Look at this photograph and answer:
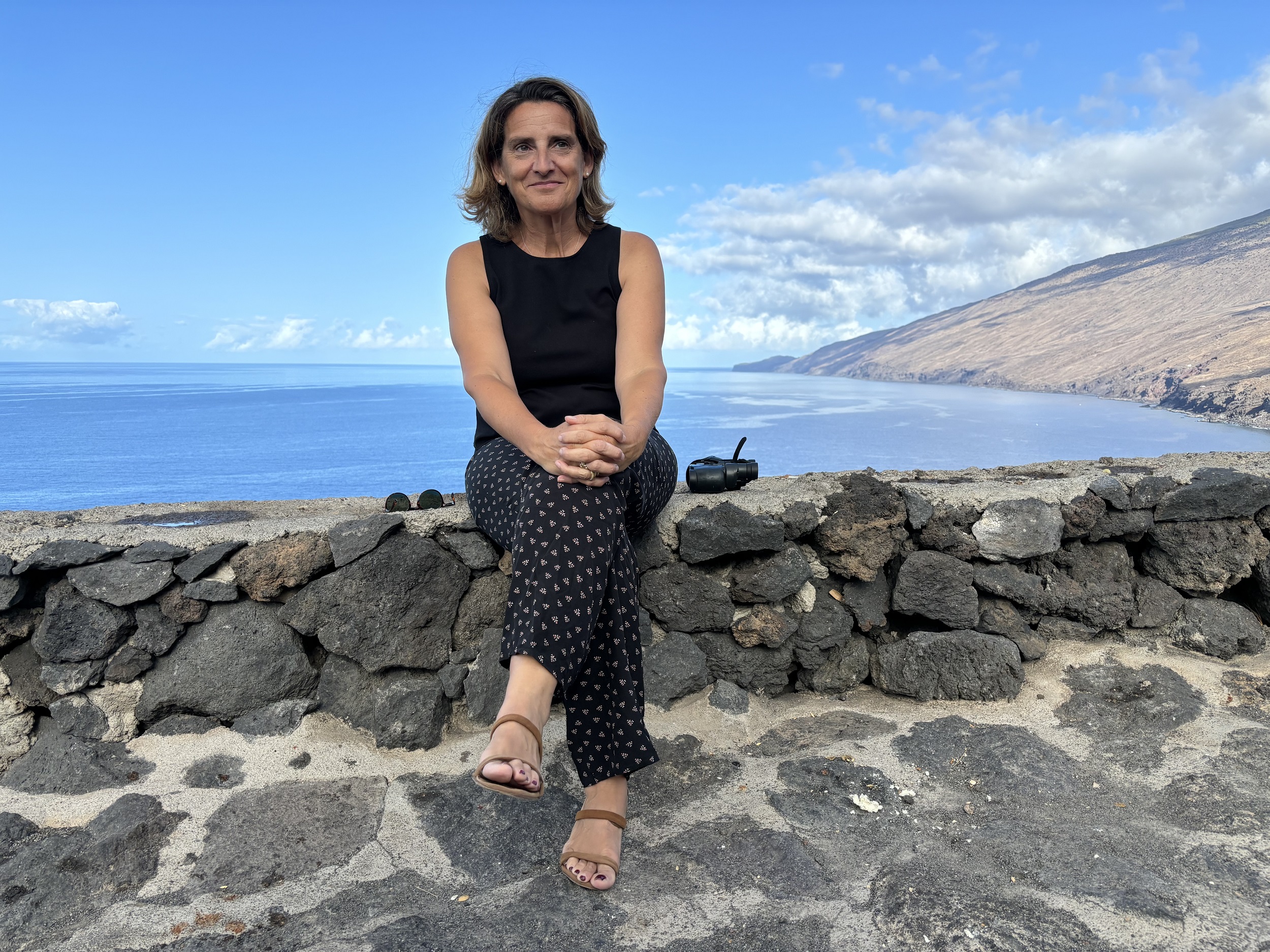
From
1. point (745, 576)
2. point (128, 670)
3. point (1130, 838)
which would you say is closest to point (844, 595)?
point (745, 576)

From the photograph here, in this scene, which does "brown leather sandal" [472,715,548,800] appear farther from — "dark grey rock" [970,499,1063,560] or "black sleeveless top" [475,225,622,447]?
"dark grey rock" [970,499,1063,560]

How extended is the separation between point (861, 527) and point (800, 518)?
0.27 meters

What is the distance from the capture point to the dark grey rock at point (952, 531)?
3191mm

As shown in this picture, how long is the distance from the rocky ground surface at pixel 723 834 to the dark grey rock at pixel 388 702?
5cm

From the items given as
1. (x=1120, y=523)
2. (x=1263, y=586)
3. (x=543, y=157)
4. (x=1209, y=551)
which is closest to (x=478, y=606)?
(x=543, y=157)

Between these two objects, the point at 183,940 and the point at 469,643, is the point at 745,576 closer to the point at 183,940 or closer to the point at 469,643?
the point at 469,643

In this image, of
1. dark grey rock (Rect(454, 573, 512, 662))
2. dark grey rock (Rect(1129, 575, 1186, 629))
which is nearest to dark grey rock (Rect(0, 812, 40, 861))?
dark grey rock (Rect(454, 573, 512, 662))

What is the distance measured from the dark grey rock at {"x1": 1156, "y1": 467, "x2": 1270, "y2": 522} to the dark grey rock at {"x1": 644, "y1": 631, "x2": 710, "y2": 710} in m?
2.05

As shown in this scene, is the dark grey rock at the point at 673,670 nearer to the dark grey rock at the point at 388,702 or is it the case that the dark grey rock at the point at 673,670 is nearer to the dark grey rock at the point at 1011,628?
the dark grey rock at the point at 388,702

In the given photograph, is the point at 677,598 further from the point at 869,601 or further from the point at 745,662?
the point at 869,601

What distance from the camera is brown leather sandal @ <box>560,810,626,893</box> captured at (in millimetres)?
2057

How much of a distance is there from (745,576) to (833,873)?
45.5 inches

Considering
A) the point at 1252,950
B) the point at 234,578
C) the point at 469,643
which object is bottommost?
the point at 1252,950

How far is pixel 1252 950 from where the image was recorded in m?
1.77
